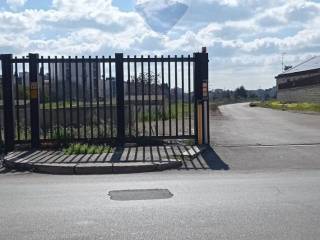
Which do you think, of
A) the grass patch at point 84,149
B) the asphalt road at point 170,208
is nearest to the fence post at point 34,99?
the grass patch at point 84,149

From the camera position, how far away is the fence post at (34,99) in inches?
585

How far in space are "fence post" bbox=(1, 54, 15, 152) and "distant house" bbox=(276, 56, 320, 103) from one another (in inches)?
1947

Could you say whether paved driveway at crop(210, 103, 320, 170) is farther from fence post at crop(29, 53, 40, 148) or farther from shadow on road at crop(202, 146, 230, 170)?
fence post at crop(29, 53, 40, 148)

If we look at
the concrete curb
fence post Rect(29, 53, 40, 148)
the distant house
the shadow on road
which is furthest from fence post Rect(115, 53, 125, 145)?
the distant house

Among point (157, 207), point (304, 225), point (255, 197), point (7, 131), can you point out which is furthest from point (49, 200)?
point (7, 131)

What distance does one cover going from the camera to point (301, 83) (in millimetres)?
70750

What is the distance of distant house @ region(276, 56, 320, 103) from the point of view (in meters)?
63.8

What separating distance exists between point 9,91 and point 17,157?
2381 millimetres

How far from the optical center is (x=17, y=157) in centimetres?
1346

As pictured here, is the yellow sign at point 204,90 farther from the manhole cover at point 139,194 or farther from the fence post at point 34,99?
the manhole cover at point 139,194

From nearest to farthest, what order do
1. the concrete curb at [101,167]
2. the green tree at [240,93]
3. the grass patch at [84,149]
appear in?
the concrete curb at [101,167] → the grass patch at [84,149] → the green tree at [240,93]

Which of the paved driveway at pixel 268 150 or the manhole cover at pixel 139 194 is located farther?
the paved driveway at pixel 268 150

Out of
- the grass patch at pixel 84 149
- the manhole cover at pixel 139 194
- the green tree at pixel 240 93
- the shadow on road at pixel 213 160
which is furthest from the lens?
the green tree at pixel 240 93

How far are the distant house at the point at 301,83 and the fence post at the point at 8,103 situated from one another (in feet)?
162
